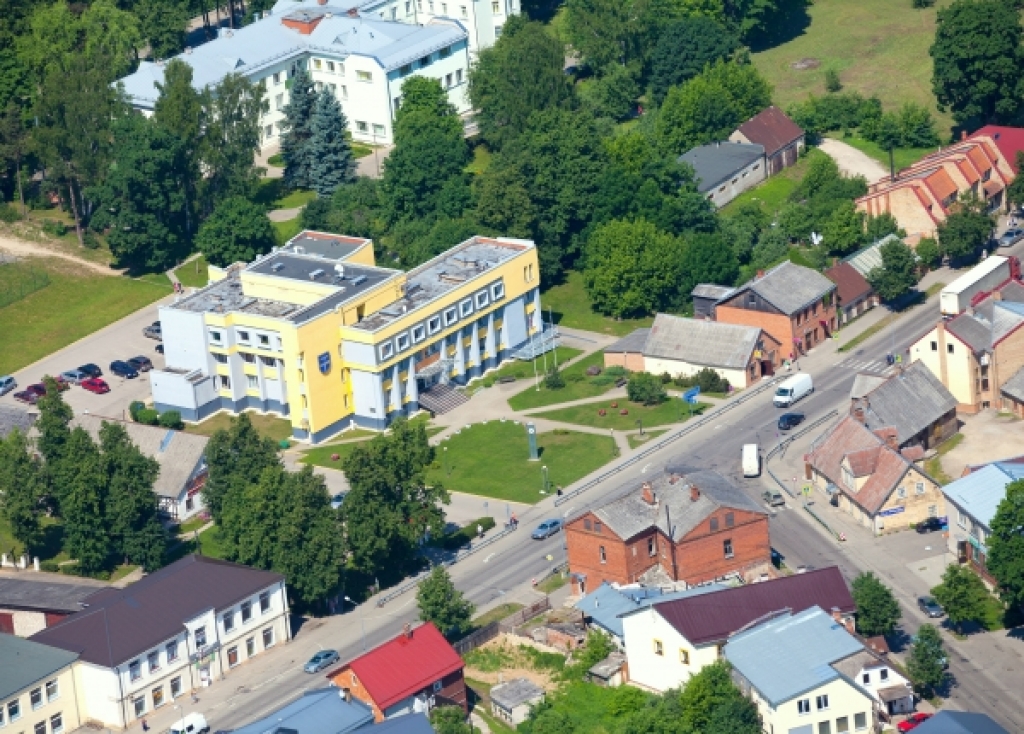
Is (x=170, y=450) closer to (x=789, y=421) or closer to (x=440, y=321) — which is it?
(x=440, y=321)

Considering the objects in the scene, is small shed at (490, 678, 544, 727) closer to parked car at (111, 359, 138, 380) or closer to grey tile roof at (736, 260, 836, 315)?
grey tile roof at (736, 260, 836, 315)

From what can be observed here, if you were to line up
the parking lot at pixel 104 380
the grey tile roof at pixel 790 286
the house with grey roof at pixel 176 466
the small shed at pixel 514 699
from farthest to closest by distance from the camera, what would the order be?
the parking lot at pixel 104 380
the grey tile roof at pixel 790 286
the house with grey roof at pixel 176 466
the small shed at pixel 514 699

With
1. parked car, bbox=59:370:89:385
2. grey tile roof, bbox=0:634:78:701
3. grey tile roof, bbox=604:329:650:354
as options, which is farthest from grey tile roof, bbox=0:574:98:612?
grey tile roof, bbox=604:329:650:354

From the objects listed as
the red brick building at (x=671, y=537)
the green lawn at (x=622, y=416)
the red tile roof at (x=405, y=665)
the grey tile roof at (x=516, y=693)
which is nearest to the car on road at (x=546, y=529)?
the red brick building at (x=671, y=537)

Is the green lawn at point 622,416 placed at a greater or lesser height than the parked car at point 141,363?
greater

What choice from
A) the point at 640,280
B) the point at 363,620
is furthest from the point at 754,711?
the point at 640,280

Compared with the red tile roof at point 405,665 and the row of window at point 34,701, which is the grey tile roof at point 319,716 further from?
the row of window at point 34,701
